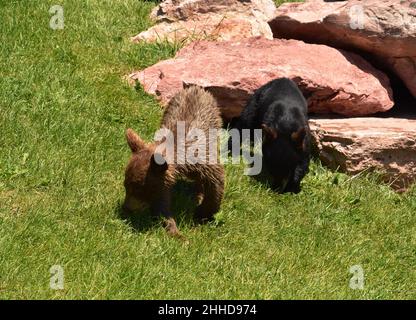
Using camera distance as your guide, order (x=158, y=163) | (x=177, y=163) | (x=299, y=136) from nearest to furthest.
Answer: (x=158, y=163) → (x=177, y=163) → (x=299, y=136)

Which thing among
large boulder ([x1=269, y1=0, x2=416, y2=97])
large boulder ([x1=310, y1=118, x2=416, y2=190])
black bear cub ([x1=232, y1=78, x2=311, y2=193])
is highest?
large boulder ([x1=269, y1=0, x2=416, y2=97])

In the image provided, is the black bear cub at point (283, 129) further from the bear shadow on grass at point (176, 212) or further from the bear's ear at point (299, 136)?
the bear shadow on grass at point (176, 212)

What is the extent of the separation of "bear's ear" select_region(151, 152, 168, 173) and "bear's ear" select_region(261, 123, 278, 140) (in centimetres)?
222

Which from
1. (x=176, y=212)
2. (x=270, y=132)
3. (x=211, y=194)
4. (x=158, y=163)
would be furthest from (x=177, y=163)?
(x=270, y=132)

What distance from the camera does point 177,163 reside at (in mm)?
7211

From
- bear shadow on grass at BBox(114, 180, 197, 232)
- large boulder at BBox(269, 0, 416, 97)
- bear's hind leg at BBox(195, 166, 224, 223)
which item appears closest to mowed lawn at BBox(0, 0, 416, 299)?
bear shadow on grass at BBox(114, 180, 197, 232)

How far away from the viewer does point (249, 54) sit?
10117 millimetres

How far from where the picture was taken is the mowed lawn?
254 inches

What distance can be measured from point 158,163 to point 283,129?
246cm

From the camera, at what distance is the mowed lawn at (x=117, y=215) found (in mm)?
6445

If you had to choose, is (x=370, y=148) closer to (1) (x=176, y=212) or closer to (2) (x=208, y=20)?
(1) (x=176, y=212)

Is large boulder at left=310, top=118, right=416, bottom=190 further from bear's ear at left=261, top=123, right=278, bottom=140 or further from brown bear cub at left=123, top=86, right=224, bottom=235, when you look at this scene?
brown bear cub at left=123, top=86, right=224, bottom=235
